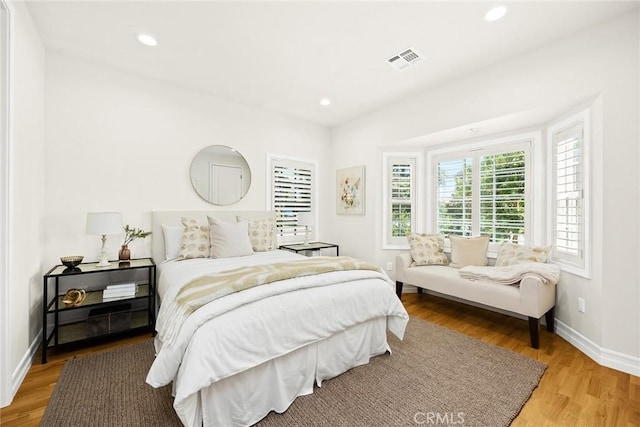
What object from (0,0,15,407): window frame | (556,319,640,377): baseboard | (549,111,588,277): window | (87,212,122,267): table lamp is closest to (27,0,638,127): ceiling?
(0,0,15,407): window frame

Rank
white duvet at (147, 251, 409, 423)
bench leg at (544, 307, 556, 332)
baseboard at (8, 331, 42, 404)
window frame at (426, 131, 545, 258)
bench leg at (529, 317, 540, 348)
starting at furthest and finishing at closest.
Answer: window frame at (426, 131, 545, 258) < bench leg at (544, 307, 556, 332) < bench leg at (529, 317, 540, 348) < baseboard at (8, 331, 42, 404) < white duvet at (147, 251, 409, 423)

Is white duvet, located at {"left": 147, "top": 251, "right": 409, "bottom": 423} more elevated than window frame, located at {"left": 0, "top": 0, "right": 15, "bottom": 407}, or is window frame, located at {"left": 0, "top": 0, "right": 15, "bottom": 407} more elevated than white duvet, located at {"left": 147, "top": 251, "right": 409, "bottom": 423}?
window frame, located at {"left": 0, "top": 0, "right": 15, "bottom": 407}

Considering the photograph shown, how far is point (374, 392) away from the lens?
6.18ft

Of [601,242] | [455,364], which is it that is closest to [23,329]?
[455,364]

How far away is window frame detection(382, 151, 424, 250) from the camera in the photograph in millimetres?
4242

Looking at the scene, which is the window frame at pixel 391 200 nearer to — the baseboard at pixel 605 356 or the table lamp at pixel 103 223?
the baseboard at pixel 605 356

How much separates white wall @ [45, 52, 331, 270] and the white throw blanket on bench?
298 cm

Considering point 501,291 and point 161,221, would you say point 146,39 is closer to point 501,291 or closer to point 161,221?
point 161,221

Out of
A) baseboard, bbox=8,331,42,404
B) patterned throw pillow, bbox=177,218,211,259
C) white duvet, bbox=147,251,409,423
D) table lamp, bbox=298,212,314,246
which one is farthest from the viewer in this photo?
table lamp, bbox=298,212,314,246

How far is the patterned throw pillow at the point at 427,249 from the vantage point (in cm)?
373

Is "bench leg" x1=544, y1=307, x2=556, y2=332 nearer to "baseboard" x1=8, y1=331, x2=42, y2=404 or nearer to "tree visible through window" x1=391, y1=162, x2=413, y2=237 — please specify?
"tree visible through window" x1=391, y1=162, x2=413, y2=237

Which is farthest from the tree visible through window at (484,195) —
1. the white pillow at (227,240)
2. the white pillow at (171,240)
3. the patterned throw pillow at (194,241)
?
the white pillow at (171,240)

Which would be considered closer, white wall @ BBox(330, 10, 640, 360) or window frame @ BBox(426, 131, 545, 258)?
white wall @ BBox(330, 10, 640, 360)

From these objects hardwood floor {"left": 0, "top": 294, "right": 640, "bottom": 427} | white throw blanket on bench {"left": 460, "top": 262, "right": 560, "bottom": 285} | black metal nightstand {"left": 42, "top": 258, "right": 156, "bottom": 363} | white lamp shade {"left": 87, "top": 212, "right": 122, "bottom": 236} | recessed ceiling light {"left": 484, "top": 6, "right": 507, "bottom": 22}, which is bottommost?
hardwood floor {"left": 0, "top": 294, "right": 640, "bottom": 427}
